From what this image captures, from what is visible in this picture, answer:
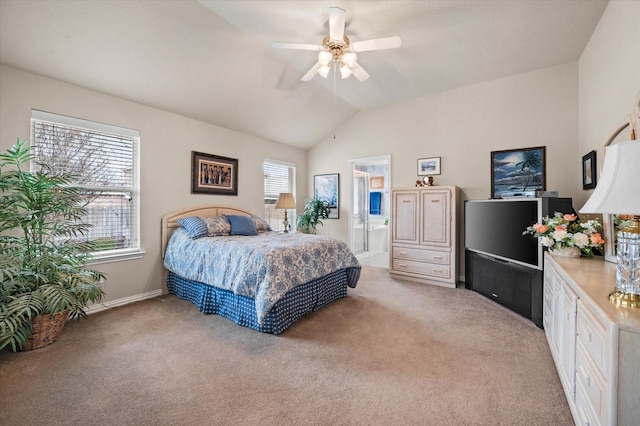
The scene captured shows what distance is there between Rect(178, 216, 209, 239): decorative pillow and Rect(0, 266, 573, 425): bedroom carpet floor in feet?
3.09

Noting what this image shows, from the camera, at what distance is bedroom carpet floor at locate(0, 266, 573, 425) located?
1558mm

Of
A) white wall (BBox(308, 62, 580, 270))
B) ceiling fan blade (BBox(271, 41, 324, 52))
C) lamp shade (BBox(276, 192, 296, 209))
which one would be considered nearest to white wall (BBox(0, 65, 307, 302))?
lamp shade (BBox(276, 192, 296, 209))

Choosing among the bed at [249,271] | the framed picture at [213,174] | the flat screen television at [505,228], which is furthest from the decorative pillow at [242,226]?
the flat screen television at [505,228]

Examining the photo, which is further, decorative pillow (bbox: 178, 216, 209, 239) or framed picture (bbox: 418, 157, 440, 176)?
framed picture (bbox: 418, 157, 440, 176)

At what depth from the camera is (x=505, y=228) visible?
10.4 feet

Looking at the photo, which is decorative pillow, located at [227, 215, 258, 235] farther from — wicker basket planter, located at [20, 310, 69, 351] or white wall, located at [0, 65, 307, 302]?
wicker basket planter, located at [20, 310, 69, 351]

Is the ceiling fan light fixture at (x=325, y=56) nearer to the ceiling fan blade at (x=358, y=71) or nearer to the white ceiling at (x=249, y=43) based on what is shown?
the ceiling fan blade at (x=358, y=71)

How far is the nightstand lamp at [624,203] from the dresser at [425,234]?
2758mm

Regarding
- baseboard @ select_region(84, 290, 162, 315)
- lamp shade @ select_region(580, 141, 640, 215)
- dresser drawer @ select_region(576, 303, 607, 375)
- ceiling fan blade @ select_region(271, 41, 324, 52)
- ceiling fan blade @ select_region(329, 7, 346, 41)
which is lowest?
baseboard @ select_region(84, 290, 162, 315)

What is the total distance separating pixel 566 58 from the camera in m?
3.35

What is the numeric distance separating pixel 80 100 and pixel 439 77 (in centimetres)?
434

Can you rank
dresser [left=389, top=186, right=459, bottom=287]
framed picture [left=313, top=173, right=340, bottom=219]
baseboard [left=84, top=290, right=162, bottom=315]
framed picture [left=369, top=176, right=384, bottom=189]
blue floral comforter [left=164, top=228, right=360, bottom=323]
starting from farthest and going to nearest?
framed picture [left=369, top=176, right=384, bottom=189], framed picture [left=313, top=173, right=340, bottom=219], dresser [left=389, top=186, right=459, bottom=287], baseboard [left=84, top=290, right=162, bottom=315], blue floral comforter [left=164, top=228, right=360, bottom=323]

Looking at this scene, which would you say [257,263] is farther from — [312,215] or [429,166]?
[429,166]

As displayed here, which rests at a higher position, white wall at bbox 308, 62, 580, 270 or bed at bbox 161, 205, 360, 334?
white wall at bbox 308, 62, 580, 270
